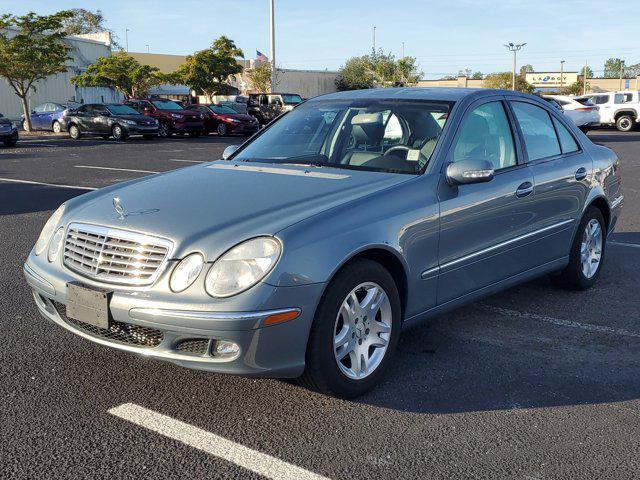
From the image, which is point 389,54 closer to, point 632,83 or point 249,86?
point 249,86

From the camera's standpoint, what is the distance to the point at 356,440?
10.6 feet

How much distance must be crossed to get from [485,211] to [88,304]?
7.71ft

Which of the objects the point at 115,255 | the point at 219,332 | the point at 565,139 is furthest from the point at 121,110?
the point at 219,332

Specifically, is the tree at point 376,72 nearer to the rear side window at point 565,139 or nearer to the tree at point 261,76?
the tree at point 261,76

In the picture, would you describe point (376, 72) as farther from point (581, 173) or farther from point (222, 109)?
point (581, 173)

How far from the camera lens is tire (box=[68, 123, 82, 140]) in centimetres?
2894

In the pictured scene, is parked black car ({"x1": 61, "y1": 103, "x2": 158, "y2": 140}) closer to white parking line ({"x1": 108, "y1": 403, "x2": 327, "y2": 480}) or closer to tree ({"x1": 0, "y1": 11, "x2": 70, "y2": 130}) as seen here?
tree ({"x1": 0, "y1": 11, "x2": 70, "y2": 130})

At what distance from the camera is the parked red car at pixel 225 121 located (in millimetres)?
30953

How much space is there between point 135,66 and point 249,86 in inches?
735

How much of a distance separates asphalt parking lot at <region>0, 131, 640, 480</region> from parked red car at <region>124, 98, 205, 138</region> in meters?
25.5

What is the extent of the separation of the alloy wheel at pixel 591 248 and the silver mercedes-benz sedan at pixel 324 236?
242 millimetres

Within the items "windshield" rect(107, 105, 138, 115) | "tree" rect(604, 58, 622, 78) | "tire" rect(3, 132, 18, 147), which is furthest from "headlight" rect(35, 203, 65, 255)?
"tree" rect(604, 58, 622, 78)

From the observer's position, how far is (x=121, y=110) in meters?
28.8

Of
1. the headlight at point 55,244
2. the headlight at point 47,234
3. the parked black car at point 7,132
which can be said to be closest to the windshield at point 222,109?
Answer: the parked black car at point 7,132
